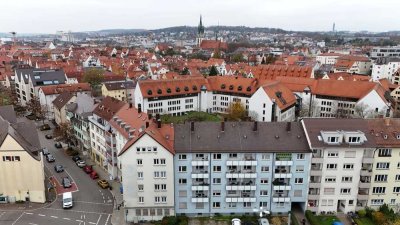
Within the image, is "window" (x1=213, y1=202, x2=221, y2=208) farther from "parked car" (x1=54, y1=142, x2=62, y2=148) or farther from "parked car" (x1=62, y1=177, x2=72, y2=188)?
"parked car" (x1=54, y1=142, x2=62, y2=148)

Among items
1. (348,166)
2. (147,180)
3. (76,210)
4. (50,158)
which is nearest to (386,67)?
(348,166)

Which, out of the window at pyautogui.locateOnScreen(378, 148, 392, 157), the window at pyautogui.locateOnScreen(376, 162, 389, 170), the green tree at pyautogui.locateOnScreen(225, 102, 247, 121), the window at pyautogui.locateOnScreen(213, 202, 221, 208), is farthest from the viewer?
the green tree at pyautogui.locateOnScreen(225, 102, 247, 121)

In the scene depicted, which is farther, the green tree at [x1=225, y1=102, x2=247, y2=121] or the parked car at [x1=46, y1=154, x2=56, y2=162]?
the green tree at [x1=225, y1=102, x2=247, y2=121]

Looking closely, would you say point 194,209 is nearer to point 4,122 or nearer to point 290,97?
point 4,122

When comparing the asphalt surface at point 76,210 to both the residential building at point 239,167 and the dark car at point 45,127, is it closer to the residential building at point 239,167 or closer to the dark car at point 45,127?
the residential building at point 239,167

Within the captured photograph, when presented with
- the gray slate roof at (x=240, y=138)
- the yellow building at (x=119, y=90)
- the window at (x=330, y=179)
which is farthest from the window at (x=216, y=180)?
the yellow building at (x=119, y=90)

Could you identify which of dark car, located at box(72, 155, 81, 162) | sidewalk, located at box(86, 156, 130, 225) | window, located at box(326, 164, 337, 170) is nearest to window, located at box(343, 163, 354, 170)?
window, located at box(326, 164, 337, 170)

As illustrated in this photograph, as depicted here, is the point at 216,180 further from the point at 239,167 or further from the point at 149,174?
the point at 149,174
